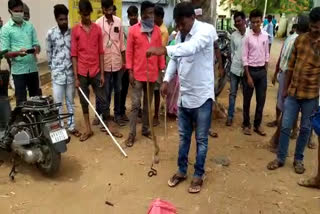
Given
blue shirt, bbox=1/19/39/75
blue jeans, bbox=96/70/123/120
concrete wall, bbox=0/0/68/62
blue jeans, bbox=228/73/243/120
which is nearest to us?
blue shirt, bbox=1/19/39/75

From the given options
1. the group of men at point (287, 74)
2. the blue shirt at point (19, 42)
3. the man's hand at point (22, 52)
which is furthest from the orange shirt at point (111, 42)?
the group of men at point (287, 74)

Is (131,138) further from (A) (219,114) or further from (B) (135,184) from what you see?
(A) (219,114)

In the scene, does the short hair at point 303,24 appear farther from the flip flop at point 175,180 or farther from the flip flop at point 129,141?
the flip flop at point 129,141

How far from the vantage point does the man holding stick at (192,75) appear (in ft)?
11.7

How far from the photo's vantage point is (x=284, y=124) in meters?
4.49

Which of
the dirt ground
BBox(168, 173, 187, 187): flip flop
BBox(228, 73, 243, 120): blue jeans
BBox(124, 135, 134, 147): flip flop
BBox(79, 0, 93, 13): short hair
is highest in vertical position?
BBox(79, 0, 93, 13): short hair

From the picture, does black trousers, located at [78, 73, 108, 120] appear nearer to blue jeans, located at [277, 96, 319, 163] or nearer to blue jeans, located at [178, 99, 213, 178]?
blue jeans, located at [178, 99, 213, 178]

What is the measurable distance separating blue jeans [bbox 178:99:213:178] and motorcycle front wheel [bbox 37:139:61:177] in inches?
58.5

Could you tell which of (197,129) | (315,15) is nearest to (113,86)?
(197,129)

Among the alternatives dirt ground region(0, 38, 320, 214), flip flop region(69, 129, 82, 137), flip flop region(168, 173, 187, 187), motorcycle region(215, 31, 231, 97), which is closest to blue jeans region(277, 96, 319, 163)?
dirt ground region(0, 38, 320, 214)

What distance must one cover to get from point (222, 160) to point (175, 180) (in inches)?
38.6

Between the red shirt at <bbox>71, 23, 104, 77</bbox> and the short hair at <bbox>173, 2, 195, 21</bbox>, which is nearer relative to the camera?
the short hair at <bbox>173, 2, 195, 21</bbox>

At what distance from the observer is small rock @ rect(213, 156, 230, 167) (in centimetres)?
489

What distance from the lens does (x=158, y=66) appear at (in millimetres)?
5438
